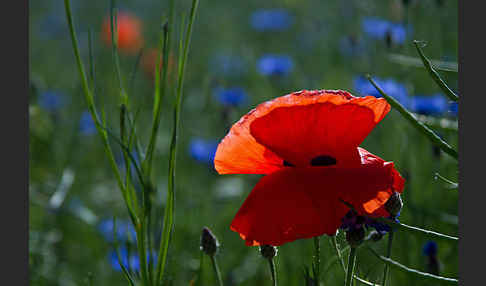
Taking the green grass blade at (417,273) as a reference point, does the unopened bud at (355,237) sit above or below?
above

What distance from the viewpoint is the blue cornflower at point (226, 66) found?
91.7 inches

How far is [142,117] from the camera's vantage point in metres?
2.08

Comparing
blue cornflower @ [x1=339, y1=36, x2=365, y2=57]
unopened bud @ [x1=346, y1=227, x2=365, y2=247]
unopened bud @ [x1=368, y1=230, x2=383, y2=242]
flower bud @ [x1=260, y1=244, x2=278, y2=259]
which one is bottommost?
blue cornflower @ [x1=339, y1=36, x2=365, y2=57]

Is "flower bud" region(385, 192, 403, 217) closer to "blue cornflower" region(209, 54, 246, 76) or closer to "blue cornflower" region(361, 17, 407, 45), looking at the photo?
"blue cornflower" region(361, 17, 407, 45)

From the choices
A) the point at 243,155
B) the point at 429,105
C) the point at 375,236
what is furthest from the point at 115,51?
the point at 429,105

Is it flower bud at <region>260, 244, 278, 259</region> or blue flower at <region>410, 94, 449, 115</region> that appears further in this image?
blue flower at <region>410, 94, 449, 115</region>

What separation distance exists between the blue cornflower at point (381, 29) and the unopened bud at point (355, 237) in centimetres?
85

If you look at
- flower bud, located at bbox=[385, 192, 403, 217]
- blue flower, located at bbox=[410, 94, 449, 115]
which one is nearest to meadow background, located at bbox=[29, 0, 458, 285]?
blue flower, located at bbox=[410, 94, 449, 115]

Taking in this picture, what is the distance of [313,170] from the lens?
0.55 metres

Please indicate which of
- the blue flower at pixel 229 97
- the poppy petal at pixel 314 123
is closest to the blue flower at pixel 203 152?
the blue flower at pixel 229 97

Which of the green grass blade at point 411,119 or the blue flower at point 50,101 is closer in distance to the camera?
the green grass blade at point 411,119

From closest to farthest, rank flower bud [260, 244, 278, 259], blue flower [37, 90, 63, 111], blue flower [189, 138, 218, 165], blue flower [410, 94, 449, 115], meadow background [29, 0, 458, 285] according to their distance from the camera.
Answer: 1. flower bud [260, 244, 278, 259]
2. meadow background [29, 0, 458, 285]
3. blue flower [410, 94, 449, 115]
4. blue flower [189, 138, 218, 165]
5. blue flower [37, 90, 63, 111]

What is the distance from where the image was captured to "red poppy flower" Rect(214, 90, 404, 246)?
1.73ft

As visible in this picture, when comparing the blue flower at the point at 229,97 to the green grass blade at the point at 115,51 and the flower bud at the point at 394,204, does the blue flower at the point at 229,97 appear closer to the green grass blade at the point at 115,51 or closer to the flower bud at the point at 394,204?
the green grass blade at the point at 115,51
